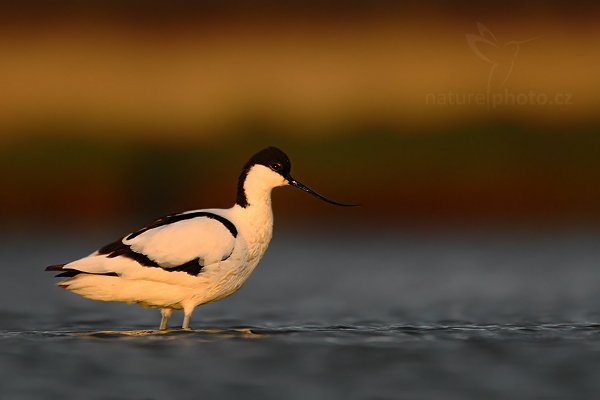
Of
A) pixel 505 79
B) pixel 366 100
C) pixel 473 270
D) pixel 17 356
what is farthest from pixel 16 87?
pixel 17 356

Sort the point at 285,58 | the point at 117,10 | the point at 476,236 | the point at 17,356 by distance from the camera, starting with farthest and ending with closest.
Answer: the point at 117,10
the point at 285,58
the point at 476,236
the point at 17,356

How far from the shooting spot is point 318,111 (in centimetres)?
2098

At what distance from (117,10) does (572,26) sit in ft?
22.3

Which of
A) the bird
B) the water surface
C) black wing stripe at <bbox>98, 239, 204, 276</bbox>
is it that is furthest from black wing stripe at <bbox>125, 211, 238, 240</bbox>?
the water surface

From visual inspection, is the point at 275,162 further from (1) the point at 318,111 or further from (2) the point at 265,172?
(1) the point at 318,111

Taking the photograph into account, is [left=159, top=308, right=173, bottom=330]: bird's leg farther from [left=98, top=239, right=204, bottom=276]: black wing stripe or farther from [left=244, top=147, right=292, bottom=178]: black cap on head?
[left=244, top=147, right=292, bottom=178]: black cap on head

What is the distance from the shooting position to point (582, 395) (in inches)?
343

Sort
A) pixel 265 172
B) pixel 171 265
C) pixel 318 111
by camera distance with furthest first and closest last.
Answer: pixel 318 111, pixel 265 172, pixel 171 265

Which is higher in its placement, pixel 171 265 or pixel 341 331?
pixel 171 265

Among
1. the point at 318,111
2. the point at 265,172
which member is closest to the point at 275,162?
the point at 265,172

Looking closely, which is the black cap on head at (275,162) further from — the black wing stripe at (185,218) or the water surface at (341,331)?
the water surface at (341,331)

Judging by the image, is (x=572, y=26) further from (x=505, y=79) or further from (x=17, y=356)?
(x=17, y=356)

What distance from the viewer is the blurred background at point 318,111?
19.5m

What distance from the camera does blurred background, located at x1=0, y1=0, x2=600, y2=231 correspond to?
19.5 m
